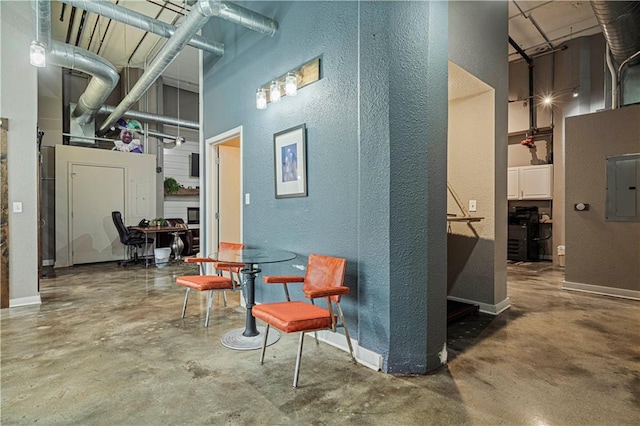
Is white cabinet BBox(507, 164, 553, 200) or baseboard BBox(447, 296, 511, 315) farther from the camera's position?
white cabinet BBox(507, 164, 553, 200)

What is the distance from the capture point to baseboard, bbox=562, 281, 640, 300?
4.11 meters

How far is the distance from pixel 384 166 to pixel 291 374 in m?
1.56

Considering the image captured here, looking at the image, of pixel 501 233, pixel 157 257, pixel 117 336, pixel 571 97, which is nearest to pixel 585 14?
pixel 571 97

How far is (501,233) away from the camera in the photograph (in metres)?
3.74

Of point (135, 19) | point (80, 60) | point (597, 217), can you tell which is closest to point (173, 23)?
point (80, 60)

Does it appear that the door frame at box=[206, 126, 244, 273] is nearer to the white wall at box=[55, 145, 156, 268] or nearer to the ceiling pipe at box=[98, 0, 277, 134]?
the ceiling pipe at box=[98, 0, 277, 134]

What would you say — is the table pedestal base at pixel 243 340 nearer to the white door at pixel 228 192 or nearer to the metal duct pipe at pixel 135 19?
the white door at pixel 228 192

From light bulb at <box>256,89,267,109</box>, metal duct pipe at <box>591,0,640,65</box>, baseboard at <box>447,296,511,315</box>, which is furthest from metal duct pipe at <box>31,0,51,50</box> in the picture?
metal duct pipe at <box>591,0,640,65</box>

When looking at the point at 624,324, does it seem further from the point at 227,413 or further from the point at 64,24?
the point at 64,24

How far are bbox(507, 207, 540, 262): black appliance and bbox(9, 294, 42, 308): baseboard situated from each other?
27.3 feet

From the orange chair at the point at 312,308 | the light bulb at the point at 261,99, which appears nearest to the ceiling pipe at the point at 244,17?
the light bulb at the point at 261,99

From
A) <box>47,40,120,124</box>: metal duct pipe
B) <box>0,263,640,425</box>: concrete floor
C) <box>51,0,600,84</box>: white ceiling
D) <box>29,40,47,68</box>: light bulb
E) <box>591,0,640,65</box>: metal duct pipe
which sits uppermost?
<box>51,0,600,84</box>: white ceiling

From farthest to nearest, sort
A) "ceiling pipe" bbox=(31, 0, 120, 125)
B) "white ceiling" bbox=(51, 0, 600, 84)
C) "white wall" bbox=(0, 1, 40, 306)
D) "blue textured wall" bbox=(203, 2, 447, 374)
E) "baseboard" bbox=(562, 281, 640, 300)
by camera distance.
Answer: "white ceiling" bbox=(51, 0, 600, 84)
"baseboard" bbox=(562, 281, 640, 300)
"white wall" bbox=(0, 1, 40, 306)
"ceiling pipe" bbox=(31, 0, 120, 125)
"blue textured wall" bbox=(203, 2, 447, 374)

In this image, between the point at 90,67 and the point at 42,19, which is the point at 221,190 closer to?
the point at 90,67
